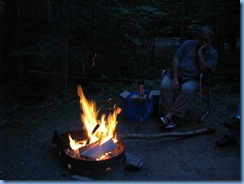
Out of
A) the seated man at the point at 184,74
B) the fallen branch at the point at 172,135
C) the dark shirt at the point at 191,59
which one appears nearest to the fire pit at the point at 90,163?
the fallen branch at the point at 172,135

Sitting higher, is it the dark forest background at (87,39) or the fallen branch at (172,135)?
the dark forest background at (87,39)

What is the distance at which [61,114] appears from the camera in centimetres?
420

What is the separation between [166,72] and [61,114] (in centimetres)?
156

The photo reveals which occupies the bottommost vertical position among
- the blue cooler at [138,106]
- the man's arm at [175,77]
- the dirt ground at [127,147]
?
the dirt ground at [127,147]

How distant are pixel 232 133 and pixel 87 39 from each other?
3438 millimetres

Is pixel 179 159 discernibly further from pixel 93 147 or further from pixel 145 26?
pixel 145 26

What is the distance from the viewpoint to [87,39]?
576 centimetres

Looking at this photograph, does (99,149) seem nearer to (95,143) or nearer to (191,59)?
(95,143)

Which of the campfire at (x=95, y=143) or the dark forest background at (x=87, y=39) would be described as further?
the dark forest background at (x=87, y=39)

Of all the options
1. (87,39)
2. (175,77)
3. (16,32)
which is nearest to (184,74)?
(175,77)

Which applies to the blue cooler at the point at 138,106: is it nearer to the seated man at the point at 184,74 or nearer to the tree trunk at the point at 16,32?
the seated man at the point at 184,74

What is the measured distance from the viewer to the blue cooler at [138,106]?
3.83 metres

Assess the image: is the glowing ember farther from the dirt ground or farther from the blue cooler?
the blue cooler

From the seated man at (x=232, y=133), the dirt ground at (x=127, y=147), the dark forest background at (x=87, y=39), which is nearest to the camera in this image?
the dirt ground at (x=127, y=147)
